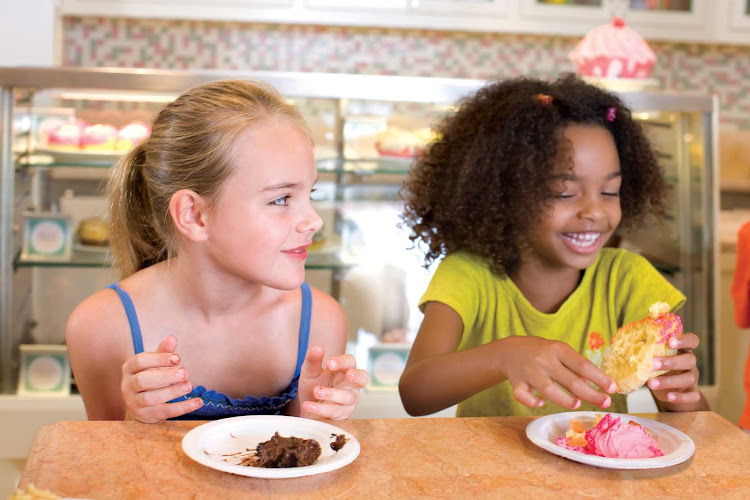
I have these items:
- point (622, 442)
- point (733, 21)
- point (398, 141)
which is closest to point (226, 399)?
point (622, 442)

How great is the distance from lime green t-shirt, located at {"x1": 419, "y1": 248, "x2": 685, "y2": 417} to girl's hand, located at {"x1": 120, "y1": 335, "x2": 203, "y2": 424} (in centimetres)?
64

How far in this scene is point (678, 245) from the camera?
2514mm

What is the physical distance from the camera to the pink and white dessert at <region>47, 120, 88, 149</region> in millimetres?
2312

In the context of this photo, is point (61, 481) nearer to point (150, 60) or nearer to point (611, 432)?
point (611, 432)

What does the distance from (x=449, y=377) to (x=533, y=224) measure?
1.39ft

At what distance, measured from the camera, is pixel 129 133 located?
237cm

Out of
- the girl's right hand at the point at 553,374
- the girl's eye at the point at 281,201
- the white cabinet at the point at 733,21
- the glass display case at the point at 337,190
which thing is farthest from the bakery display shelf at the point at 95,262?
the white cabinet at the point at 733,21

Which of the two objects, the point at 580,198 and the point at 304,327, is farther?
the point at 580,198

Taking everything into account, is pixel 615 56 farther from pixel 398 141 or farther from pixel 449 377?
pixel 449 377

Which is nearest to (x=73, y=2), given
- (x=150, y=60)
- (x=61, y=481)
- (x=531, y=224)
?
(x=150, y=60)

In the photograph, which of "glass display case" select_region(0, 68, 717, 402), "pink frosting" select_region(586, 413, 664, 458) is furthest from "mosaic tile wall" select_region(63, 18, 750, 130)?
"pink frosting" select_region(586, 413, 664, 458)

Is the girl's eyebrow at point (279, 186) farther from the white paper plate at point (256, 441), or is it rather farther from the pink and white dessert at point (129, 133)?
the pink and white dessert at point (129, 133)

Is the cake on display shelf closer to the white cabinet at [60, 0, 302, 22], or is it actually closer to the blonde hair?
the white cabinet at [60, 0, 302, 22]

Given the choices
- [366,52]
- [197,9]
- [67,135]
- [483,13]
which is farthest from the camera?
[366,52]
